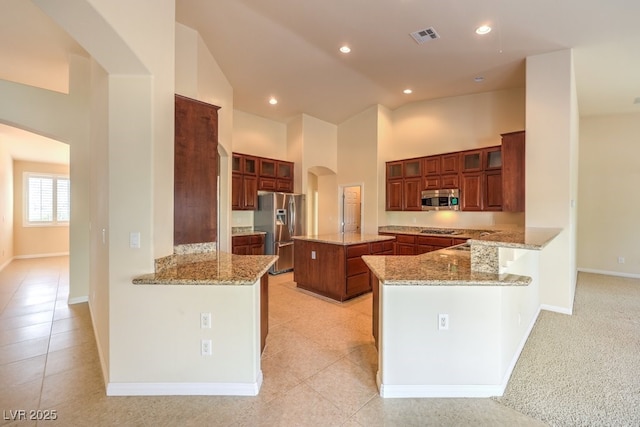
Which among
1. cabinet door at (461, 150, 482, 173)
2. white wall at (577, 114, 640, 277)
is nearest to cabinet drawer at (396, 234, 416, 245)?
cabinet door at (461, 150, 482, 173)

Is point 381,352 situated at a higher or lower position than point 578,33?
lower

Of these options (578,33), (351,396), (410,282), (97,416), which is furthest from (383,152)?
(97,416)

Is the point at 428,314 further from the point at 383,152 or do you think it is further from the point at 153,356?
the point at 383,152

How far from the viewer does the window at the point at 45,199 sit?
26.8 ft

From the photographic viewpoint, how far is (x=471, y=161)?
533cm

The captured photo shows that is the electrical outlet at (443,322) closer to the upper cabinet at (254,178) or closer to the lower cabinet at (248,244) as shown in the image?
the lower cabinet at (248,244)

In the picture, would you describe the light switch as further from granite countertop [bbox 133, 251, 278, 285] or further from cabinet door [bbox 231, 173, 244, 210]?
cabinet door [bbox 231, 173, 244, 210]

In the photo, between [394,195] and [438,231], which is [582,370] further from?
[394,195]

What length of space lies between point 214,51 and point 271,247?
3.65 m

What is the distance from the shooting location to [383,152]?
6461 millimetres

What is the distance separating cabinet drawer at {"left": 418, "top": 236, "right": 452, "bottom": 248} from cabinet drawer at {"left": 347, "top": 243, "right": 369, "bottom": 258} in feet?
5.93

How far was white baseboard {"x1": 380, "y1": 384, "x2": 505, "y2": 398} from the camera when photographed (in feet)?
6.74

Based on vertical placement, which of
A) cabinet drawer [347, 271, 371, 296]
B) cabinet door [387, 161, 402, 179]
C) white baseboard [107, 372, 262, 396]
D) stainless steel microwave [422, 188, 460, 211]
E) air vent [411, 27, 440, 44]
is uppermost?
air vent [411, 27, 440, 44]

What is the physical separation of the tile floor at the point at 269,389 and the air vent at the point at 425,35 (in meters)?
3.61
